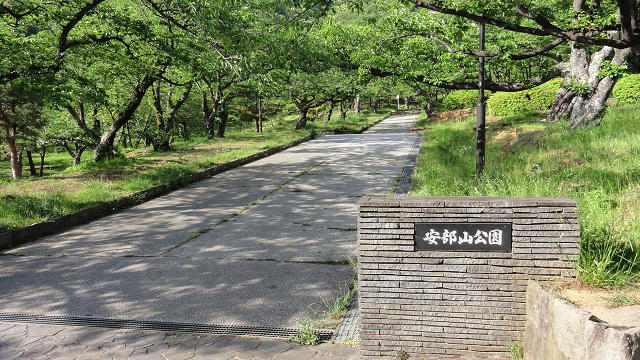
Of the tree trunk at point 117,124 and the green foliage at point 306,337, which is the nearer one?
the green foliage at point 306,337

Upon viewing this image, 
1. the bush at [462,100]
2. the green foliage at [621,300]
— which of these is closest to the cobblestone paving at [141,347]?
the green foliage at [621,300]

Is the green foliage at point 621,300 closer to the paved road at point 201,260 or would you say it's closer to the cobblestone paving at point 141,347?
the cobblestone paving at point 141,347

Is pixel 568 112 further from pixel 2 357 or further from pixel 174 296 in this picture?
pixel 2 357

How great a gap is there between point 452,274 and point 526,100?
864 inches

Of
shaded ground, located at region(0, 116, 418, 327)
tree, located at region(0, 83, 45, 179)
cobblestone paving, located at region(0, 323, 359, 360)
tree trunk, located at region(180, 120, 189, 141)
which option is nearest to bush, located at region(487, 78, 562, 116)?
shaded ground, located at region(0, 116, 418, 327)

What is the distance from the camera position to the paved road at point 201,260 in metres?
4.56

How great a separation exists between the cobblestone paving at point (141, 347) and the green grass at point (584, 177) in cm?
238

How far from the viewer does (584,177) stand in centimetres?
724

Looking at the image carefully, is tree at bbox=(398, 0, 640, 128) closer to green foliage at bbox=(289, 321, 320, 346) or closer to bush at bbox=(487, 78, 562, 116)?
green foliage at bbox=(289, 321, 320, 346)

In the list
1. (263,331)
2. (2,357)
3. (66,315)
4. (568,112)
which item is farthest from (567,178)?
(568,112)

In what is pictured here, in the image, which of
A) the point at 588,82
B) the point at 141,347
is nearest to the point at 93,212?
the point at 141,347

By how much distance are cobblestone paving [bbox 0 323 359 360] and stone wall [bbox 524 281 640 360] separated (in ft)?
4.63

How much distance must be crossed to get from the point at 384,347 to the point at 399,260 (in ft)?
2.44

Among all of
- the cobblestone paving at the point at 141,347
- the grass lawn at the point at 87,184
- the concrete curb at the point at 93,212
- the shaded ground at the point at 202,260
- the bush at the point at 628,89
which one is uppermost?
the bush at the point at 628,89
